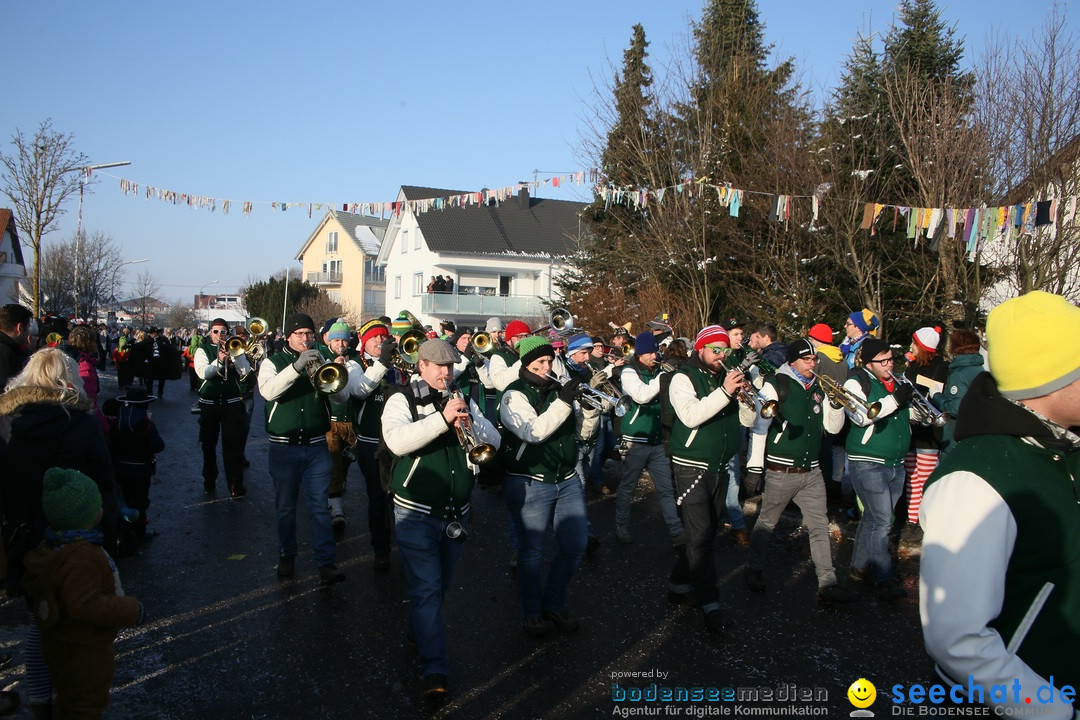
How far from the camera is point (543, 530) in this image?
4.89 metres

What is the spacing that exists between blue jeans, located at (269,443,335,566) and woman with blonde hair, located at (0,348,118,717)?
150cm

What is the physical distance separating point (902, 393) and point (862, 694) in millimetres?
2633

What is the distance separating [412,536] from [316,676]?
103 cm

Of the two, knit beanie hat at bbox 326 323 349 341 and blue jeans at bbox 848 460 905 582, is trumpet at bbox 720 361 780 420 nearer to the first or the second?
blue jeans at bbox 848 460 905 582

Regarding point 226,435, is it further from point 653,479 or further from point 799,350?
point 799,350

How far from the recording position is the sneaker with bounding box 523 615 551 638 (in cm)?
488

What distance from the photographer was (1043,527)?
6.05 feet

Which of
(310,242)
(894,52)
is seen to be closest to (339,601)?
(894,52)

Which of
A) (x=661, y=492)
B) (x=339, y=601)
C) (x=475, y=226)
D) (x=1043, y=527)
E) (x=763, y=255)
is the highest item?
(x=475, y=226)

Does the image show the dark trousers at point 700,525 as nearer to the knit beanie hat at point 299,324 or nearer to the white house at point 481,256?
the knit beanie hat at point 299,324

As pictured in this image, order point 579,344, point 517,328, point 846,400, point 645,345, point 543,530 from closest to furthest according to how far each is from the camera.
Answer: point 543,530
point 846,400
point 645,345
point 579,344
point 517,328

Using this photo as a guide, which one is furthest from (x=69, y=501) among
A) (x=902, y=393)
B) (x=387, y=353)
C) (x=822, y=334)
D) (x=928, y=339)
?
(x=928, y=339)

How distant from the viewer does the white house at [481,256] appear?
39.8 m

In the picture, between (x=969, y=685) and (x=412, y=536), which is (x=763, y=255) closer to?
(x=412, y=536)
